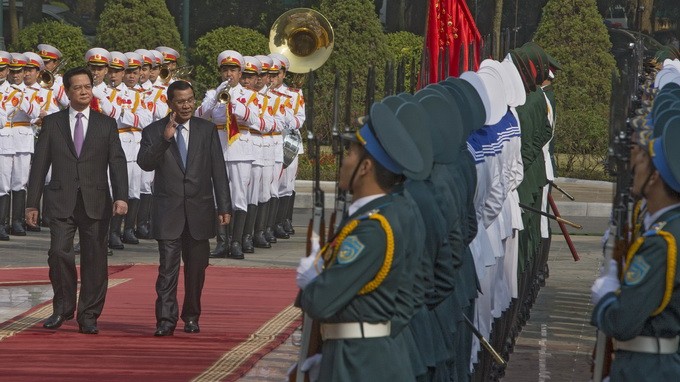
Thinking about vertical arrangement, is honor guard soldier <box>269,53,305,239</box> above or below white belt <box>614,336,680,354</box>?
below

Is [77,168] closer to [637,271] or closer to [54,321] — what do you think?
[54,321]

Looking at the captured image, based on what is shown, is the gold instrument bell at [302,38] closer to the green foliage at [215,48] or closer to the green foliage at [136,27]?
the green foliage at [136,27]

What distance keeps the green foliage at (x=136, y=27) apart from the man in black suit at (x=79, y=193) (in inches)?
739

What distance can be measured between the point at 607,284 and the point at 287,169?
1216 centimetres

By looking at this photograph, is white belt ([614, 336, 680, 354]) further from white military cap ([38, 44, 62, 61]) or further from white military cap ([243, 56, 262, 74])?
white military cap ([38, 44, 62, 61])

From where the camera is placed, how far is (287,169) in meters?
17.8

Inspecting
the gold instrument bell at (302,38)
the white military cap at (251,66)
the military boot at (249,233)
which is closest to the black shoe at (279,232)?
the military boot at (249,233)

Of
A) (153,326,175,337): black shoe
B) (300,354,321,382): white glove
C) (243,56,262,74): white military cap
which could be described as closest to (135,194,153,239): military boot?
(243,56,262,74): white military cap

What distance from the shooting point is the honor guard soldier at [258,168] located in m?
16.4

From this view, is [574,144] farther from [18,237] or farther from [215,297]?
[215,297]

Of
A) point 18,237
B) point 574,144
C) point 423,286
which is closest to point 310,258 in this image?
point 423,286

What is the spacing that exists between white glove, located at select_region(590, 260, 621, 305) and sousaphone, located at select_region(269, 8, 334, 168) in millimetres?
15406

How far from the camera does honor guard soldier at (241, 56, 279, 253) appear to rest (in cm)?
1638

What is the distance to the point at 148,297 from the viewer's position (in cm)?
1292
